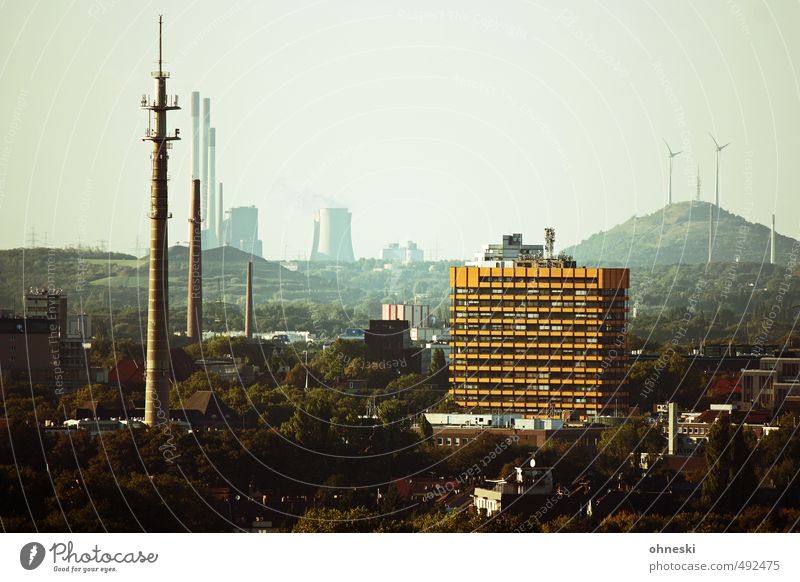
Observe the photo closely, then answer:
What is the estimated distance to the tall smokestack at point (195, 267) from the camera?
137375 millimetres

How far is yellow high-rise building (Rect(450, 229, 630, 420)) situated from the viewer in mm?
133125

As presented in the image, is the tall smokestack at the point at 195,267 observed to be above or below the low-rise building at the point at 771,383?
above

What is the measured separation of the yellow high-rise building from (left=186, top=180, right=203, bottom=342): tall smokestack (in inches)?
599

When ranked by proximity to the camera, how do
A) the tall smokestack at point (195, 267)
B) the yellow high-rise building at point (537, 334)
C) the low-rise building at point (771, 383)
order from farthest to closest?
the tall smokestack at point (195, 267), the yellow high-rise building at point (537, 334), the low-rise building at point (771, 383)

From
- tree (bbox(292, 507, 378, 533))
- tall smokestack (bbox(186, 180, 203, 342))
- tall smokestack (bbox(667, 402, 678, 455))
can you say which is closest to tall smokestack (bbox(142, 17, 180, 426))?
tree (bbox(292, 507, 378, 533))

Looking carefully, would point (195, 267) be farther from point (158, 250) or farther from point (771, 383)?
point (158, 250)

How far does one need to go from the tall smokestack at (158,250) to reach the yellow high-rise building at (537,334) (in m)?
39.5

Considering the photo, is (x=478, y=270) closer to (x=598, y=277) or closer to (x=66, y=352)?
(x=598, y=277)

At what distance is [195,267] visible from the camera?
456 ft

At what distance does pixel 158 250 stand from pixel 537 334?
44.7m

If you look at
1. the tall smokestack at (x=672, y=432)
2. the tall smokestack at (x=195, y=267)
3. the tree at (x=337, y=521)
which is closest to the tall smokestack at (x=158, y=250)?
the tree at (x=337, y=521)

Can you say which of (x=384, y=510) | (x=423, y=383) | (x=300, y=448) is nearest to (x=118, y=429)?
(x=300, y=448)

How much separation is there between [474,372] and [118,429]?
1747 inches

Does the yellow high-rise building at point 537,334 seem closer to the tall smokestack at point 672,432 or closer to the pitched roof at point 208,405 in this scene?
the tall smokestack at point 672,432
